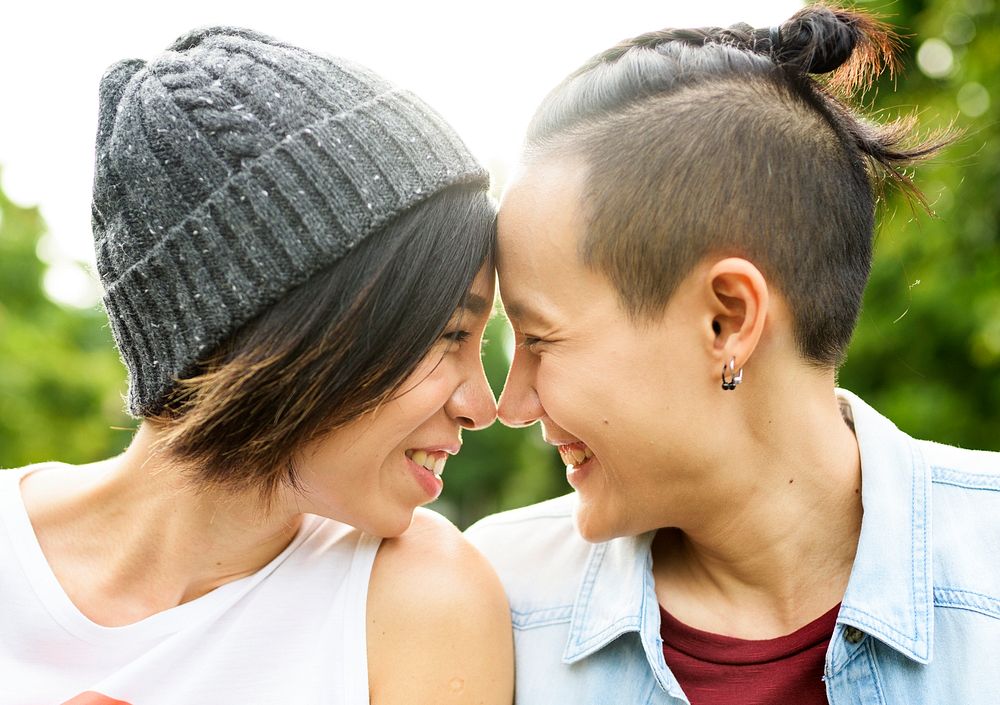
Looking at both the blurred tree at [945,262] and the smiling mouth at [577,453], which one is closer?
the smiling mouth at [577,453]

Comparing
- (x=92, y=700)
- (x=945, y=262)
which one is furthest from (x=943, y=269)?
(x=92, y=700)

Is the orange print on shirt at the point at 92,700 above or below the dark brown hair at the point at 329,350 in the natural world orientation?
below

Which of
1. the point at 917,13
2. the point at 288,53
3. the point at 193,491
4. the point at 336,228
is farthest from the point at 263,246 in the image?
the point at 917,13

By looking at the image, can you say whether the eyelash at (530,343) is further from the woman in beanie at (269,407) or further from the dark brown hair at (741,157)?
the dark brown hair at (741,157)

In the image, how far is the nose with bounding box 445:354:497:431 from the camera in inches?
98.8

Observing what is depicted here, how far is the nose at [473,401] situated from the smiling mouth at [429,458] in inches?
4.8

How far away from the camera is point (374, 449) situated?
93.5 inches

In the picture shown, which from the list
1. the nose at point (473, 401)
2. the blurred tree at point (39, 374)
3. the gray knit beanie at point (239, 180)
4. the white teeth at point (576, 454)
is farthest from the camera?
the blurred tree at point (39, 374)

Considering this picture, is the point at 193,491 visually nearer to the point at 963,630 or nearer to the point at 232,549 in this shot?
the point at 232,549

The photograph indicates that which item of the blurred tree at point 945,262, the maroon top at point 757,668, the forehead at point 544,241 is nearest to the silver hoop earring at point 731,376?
the forehead at point 544,241

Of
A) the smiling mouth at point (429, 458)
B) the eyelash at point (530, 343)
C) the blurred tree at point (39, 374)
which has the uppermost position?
the eyelash at point (530, 343)

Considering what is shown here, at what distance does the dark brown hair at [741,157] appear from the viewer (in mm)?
2314

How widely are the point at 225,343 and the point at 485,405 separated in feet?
2.29

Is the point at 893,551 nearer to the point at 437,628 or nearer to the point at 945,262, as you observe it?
the point at 437,628
